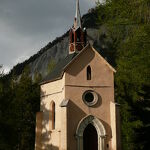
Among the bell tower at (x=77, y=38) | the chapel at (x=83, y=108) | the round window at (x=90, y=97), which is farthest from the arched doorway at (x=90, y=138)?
the bell tower at (x=77, y=38)

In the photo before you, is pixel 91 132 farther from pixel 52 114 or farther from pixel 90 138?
pixel 52 114

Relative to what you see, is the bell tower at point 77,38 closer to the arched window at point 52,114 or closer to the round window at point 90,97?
the round window at point 90,97

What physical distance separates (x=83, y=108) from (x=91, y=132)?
193 cm

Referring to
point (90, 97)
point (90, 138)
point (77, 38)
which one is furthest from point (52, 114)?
point (77, 38)

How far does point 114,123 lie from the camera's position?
26.2 m

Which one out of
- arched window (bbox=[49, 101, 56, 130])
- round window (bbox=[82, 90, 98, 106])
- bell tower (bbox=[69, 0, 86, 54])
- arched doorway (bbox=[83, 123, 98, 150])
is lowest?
arched doorway (bbox=[83, 123, 98, 150])

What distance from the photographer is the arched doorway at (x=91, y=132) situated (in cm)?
2591

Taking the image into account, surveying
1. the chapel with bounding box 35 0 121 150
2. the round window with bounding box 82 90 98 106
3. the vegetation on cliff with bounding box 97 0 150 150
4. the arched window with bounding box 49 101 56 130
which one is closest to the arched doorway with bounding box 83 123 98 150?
the chapel with bounding box 35 0 121 150

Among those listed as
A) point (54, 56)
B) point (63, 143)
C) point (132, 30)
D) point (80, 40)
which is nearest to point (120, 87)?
point (80, 40)

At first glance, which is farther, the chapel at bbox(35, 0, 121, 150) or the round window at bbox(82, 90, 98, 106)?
the round window at bbox(82, 90, 98, 106)

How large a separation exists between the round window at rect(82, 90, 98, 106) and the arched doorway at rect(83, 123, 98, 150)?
165 centimetres

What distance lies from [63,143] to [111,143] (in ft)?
12.2

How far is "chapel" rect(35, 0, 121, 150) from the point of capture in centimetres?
2566

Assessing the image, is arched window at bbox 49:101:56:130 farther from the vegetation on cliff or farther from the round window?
the vegetation on cliff
